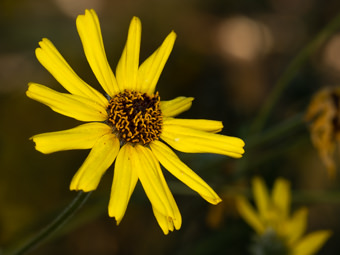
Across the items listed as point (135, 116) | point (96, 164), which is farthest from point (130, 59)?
point (96, 164)

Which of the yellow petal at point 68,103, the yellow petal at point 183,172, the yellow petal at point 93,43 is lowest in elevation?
the yellow petal at point 183,172

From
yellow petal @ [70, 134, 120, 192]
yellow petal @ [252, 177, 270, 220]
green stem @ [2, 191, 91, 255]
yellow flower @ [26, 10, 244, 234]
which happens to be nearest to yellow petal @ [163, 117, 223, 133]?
yellow flower @ [26, 10, 244, 234]

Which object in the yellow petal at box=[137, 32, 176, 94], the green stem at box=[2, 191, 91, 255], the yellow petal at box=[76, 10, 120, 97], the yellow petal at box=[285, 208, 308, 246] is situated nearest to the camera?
the green stem at box=[2, 191, 91, 255]

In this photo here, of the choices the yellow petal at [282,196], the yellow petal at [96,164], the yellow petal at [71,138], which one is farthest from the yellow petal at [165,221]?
the yellow petal at [282,196]

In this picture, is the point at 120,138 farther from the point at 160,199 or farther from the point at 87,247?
the point at 87,247

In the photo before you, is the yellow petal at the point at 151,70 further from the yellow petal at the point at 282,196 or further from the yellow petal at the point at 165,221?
the yellow petal at the point at 282,196

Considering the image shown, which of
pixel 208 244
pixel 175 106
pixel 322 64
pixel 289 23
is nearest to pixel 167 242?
pixel 208 244

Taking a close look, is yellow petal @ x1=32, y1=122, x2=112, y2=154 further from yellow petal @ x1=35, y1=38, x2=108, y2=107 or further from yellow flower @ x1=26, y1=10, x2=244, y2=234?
yellow petal @ x1=35, y1=38, x2=108, y2=107
